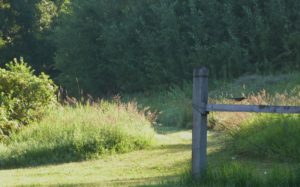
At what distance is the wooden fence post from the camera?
714cm

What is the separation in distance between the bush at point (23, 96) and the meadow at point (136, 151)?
1.13 feet

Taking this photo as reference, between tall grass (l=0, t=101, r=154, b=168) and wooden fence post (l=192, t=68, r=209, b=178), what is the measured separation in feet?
16.5

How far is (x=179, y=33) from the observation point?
28.4 meters

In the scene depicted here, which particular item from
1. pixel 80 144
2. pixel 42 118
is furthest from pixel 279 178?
pixel 42 118

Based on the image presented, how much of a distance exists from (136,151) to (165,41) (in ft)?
54.1

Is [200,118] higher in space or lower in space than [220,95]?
higher

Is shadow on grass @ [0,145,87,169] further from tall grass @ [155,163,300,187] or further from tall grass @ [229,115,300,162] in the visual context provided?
tall grass @ [155,163,300,187]

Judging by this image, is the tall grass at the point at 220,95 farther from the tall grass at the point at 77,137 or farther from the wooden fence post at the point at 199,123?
the wooden fence post at the point at 199,123

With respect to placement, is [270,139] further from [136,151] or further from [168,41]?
[168,41]

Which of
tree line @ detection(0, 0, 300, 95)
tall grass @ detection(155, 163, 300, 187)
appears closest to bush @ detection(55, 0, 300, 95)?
tree line @ detection(0, 0, 300, 95)

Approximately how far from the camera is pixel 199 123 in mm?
7148

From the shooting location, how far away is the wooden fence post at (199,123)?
7.14m

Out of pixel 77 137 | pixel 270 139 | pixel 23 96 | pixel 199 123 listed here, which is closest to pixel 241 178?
pixel 199 123

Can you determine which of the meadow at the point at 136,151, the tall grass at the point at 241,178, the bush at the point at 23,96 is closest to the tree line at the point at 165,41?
the meadow at the point at 136,151
